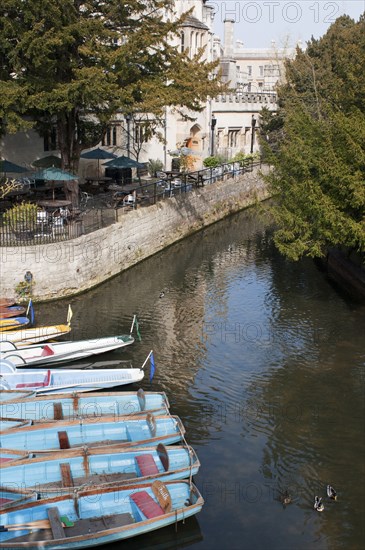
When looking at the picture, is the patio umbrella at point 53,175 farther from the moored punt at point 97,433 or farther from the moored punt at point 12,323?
the moored punt at point 97,433

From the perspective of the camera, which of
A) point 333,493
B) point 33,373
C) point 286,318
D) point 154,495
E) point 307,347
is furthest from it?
point 286,318

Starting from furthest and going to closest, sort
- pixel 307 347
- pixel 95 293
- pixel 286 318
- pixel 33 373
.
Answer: pixel 95 293 → pixel 286 318 → pixel 307 347 → pixel 33 373

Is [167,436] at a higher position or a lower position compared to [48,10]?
lower

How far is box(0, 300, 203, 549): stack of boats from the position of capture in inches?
539

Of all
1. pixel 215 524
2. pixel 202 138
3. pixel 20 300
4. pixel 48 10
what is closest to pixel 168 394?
pixel 215 524

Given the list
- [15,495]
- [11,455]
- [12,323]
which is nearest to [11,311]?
[12,323]

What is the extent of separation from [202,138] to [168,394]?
127 ft

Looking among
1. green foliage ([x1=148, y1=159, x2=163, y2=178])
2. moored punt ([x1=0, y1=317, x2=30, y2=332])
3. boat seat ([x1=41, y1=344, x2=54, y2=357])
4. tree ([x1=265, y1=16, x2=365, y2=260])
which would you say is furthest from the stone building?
boat seat ([x1=41, y1=344, x2=54, y2=357])

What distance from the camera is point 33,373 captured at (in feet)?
66.4

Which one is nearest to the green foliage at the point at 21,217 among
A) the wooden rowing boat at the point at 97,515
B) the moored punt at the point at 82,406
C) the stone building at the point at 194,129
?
the stone building at the point at 194,129

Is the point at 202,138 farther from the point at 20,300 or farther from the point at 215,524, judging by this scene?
the point at 215,524

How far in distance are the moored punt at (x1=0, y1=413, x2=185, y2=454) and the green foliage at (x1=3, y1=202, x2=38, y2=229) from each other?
1309cm

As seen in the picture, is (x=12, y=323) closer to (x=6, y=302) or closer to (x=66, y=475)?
(x=6, y=302)

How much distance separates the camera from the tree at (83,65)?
1129 inches
